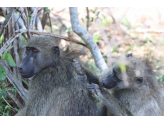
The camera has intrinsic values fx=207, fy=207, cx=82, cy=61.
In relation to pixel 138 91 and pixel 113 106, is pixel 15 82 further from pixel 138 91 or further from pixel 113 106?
pixel 138 91

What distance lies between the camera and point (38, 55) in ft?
10.2

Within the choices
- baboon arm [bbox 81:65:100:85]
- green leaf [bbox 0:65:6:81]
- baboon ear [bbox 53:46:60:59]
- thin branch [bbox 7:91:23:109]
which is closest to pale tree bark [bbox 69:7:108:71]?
baboon arm [bbox 81:65:100:85]

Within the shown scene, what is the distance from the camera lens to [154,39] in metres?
6.25

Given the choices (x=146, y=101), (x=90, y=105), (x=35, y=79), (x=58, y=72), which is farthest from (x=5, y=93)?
(x=146, y=101)

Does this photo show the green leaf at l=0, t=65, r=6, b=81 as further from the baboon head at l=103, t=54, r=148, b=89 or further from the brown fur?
the brown fur

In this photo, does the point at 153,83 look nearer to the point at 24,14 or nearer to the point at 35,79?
the point at 35,79

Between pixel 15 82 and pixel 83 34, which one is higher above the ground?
pixel 83 34

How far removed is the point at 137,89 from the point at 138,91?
0.04 meters

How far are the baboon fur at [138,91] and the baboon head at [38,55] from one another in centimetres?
92

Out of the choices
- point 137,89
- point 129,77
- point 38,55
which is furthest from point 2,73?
point 137,89

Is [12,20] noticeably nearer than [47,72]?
No

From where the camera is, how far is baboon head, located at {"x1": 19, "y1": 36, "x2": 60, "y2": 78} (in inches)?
117

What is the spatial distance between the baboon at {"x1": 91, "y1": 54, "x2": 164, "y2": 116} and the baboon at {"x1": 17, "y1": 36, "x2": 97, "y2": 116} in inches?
21.4
